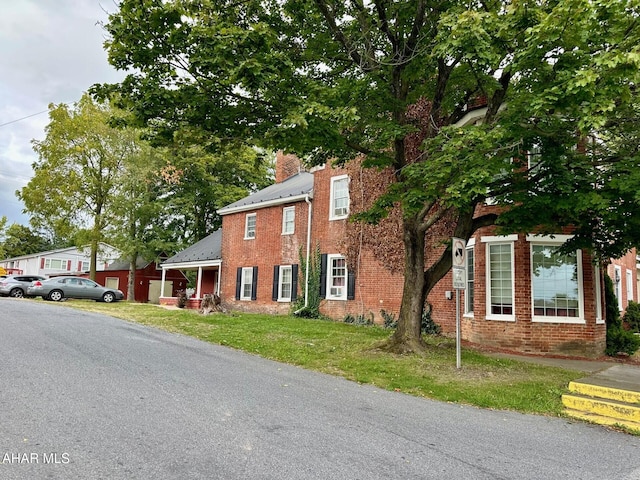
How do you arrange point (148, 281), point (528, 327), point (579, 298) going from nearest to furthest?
point (579, 298) → point (528, 327) → point (148, 281)

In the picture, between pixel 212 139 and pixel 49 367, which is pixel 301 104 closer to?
pixel 212 139

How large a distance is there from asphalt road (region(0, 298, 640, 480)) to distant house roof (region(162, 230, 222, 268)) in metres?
16.9

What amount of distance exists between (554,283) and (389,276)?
5.63m

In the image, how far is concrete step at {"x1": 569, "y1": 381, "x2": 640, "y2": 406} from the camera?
21.5 feet

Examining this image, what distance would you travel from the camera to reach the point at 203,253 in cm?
2548

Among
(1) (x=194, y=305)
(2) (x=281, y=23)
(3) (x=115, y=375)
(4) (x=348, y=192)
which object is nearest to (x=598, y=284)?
(4) (x=348, y=192)

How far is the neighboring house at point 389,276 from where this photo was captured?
37.9 ft

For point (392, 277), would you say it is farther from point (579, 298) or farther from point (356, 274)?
point (579, 298)

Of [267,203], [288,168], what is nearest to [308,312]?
[267,203]

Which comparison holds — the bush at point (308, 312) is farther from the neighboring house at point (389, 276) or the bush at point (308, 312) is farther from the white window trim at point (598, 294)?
the white window trim at point (598, 294)

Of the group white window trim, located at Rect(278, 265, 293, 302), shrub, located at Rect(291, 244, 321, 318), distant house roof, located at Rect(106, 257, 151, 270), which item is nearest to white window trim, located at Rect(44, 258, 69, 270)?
distant house roof, located at Rect(106, 257, 151, 270)

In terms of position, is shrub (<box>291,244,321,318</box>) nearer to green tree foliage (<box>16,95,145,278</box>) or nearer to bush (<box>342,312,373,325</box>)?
bush (<box>342,312,373,325</box>)

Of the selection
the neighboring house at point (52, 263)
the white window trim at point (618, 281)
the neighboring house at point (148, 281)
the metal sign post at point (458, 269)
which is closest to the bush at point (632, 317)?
the white window trim at point (618, 281)

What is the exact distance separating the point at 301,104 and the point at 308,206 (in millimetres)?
11408
